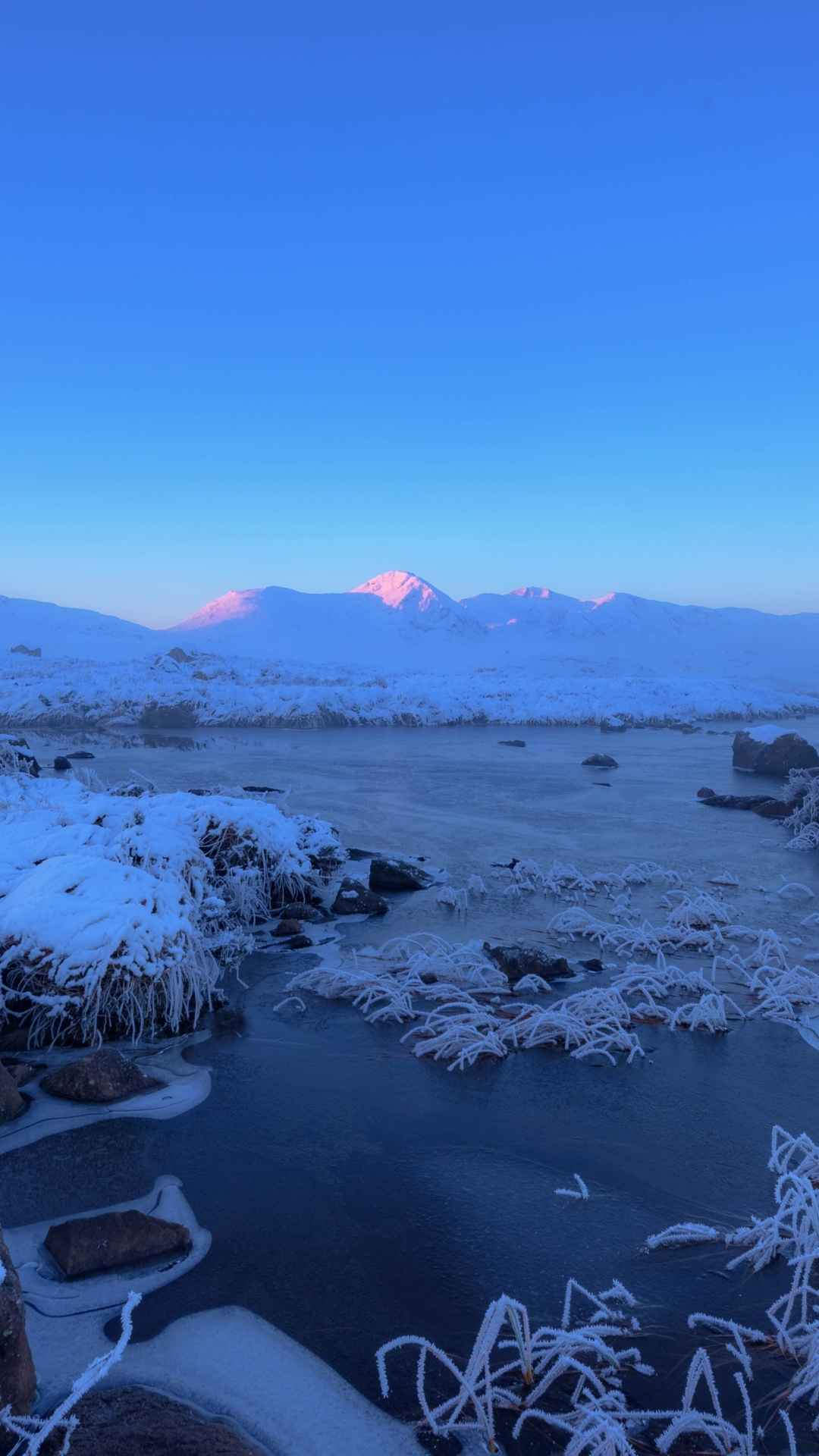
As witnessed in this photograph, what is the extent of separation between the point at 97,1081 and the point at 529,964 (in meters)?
3.48

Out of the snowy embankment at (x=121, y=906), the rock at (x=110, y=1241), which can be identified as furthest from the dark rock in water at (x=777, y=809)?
the rock at (x=110, y=1241)

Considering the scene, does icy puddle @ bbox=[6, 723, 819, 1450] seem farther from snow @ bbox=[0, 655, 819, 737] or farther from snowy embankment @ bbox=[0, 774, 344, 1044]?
snow @ bbox=[0, 655, 819, 737]

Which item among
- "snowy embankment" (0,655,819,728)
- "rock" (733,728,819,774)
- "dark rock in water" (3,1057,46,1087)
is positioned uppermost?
"snowy embankment" (0,655,819,728)

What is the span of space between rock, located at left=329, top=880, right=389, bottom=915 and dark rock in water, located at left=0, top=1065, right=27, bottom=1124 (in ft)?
13.7

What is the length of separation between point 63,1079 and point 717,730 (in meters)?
31.8

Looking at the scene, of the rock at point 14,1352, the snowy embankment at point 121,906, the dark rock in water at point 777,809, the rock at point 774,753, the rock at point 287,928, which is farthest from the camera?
the rock at point 774,753

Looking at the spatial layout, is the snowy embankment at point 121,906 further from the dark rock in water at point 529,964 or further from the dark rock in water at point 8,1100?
the dark rock in water at point 529,964

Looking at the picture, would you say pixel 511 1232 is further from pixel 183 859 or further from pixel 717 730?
pixel 717 730

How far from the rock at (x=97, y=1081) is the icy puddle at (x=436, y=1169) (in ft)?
0.91

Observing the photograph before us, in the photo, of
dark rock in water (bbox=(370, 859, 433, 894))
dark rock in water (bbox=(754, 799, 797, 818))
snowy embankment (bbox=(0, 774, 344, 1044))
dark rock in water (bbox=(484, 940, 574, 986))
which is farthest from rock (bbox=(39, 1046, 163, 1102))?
dark rock in water (bbox=(754, 799, 797, 818))

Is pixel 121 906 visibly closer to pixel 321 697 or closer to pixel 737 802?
pixel 737 802

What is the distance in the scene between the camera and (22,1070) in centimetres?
509

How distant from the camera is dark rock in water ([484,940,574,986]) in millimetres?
6762

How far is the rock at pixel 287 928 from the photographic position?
8078 millimetres
